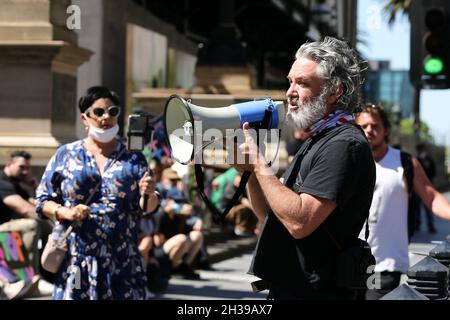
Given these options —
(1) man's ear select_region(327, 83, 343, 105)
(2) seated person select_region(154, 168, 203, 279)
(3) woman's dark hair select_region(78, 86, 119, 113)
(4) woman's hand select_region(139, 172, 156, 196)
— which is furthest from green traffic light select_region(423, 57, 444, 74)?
(1) man's ear select_region(327, 83, 343, 105)

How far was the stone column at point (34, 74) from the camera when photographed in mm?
11594

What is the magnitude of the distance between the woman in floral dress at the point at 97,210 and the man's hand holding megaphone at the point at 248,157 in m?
2.46

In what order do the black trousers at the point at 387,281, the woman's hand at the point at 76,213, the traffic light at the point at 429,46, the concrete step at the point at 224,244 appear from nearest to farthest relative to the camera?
the woman's hand at the point at 76,213, the black trousers at the point at 387,281, the traffic light at the point at 429,46, the concrete step at the point at 224,244

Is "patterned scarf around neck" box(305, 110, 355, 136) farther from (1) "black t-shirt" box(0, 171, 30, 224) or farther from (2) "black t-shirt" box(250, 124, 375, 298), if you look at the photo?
(1) "black t-shirt" box(0, 171, 30, 224)

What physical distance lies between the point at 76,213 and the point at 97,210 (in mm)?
154

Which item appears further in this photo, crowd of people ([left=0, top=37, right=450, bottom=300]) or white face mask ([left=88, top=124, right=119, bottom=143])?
white face mask ([left=88, top=124, right=119, bottom=143])

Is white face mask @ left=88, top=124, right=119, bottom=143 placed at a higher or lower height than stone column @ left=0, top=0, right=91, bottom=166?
lower

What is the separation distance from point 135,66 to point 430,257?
1265 centimetres

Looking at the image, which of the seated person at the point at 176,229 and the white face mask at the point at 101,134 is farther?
the seated person at the point at 176,229

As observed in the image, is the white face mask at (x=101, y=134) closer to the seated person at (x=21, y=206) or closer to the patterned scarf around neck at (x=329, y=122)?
the patterned scarf around neck at (x=329, y=122)

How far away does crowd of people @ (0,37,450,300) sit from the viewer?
13.2ft

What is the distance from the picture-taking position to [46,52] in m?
11.6

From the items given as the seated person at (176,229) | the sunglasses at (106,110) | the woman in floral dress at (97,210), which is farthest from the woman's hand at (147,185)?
the seated person at (176,229)

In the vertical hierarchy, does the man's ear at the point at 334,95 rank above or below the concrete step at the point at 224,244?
above
